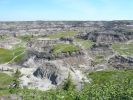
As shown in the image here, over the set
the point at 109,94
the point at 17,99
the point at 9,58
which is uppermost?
the point at 109,94

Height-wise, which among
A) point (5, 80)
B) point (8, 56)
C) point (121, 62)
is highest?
point (5, 80)

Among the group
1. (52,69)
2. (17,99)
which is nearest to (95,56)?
(52,69)

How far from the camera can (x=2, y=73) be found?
12888 cm

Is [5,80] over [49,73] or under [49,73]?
under

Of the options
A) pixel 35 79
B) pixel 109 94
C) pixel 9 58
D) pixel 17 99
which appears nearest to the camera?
pixel 109 94

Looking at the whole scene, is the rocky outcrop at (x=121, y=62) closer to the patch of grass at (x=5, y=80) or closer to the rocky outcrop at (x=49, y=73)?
the rocky outcrop at (x=49, y=73)

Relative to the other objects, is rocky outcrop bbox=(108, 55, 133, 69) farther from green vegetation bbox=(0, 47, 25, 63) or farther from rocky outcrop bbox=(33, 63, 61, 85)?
green vegetation bbox=(0, 47, 25, 63)

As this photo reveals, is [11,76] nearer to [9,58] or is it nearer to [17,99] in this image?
[9,58]

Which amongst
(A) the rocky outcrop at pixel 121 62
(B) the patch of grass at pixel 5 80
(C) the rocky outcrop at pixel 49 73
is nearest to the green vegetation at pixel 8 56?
(B) the patch of grass at pixel 5 80

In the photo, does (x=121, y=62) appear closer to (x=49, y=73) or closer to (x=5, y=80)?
(x=49, y=73)

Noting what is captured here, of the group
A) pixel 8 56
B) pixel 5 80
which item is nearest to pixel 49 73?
pixel 5 80

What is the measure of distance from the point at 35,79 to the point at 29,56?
42.9m

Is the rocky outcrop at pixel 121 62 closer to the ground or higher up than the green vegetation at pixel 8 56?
higher up

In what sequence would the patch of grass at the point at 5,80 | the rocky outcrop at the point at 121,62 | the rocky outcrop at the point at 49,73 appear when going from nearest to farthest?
the patch of grass at the point at 5,80
the rocky outcrop at the point at 49,73
the rocky outcrop at the point at 121,62
